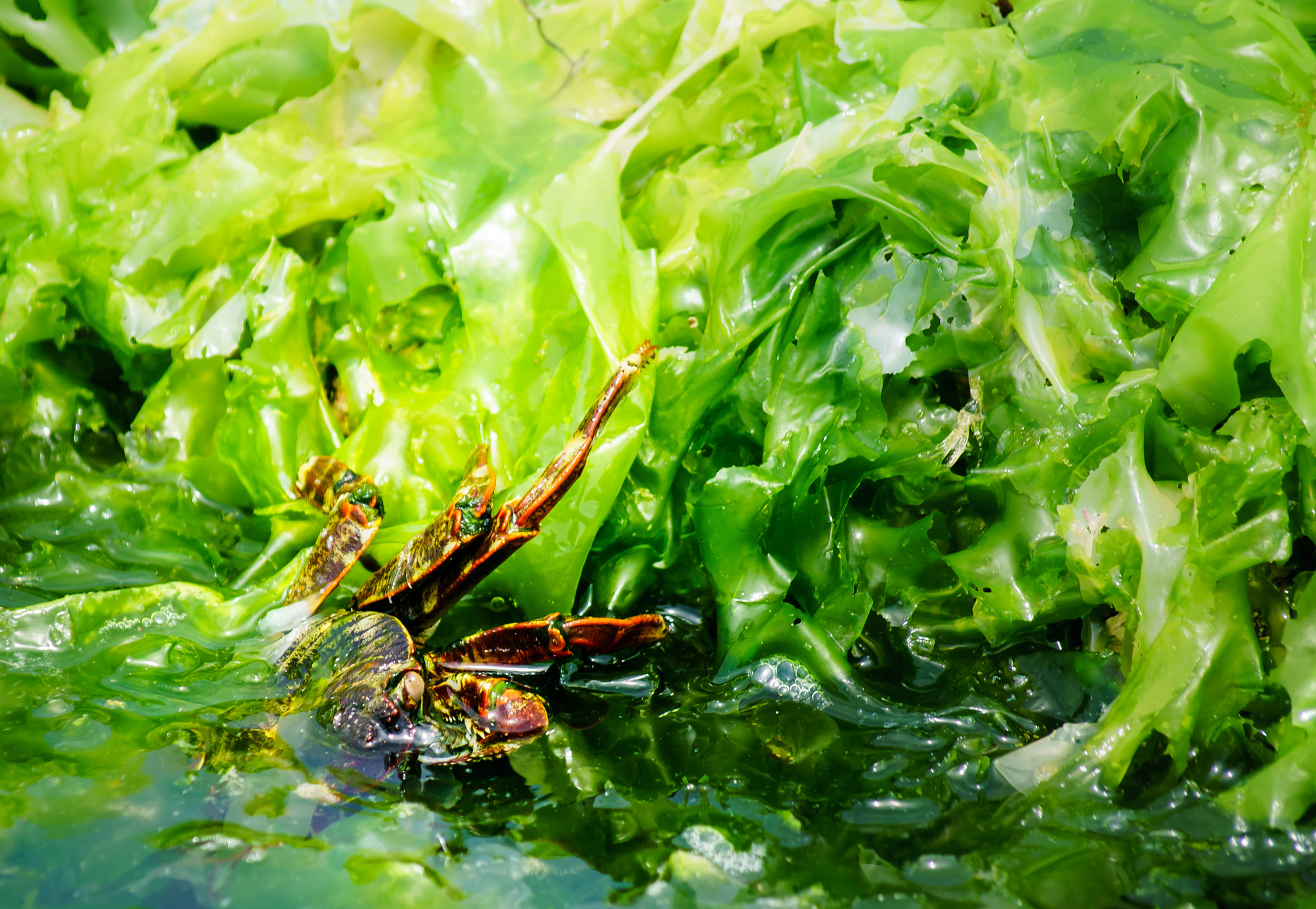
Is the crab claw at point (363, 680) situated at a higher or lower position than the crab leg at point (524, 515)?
lower

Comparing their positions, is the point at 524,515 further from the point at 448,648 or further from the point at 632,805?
the point at 632,805

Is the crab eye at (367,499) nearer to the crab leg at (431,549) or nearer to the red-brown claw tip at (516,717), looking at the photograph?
the crab leg at (431,549)

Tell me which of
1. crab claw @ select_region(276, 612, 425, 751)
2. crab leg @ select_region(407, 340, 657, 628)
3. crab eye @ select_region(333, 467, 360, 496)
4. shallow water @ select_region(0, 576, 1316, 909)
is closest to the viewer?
shallow water @ select_region(0, 576, 1316, 909)

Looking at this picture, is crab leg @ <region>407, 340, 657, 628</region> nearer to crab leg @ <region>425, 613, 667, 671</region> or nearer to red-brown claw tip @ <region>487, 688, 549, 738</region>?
crab leg @ <region>425, 613, 667, 671</region>

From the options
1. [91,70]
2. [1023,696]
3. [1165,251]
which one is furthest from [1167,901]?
[91,70]

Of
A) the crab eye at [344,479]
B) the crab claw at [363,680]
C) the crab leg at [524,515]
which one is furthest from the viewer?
the crab eye at [344,479]

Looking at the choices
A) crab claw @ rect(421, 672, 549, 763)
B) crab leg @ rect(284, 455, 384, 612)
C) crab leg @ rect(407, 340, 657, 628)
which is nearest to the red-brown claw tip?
crab claw @ rect(421, 672, 549, 763)

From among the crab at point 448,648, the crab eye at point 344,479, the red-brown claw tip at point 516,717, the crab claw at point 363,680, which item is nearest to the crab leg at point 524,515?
the crab at point 448,648
